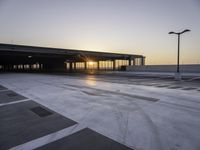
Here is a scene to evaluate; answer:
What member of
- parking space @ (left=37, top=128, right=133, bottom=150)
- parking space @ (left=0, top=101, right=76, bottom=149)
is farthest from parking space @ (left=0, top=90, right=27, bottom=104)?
parking space @ (left=37, top=128, right=133, bottom=150)

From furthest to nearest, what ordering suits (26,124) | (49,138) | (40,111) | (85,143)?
(40,111)
(26,124)
(49,138)
(85,143)

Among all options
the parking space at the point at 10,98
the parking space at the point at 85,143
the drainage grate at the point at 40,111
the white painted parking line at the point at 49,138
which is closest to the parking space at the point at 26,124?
the drainage grate at the point at 40,111

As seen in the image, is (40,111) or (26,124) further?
(40,111)

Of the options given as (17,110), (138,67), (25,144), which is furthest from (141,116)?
(138,67)

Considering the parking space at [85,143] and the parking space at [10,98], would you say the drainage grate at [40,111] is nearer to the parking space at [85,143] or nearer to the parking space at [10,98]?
the parking space at [85,143]

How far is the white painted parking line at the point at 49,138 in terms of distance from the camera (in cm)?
359

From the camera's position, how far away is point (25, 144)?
12.1 ft

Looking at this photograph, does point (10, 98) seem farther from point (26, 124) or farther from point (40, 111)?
point (26, 124)

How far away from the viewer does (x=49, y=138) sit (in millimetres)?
3963

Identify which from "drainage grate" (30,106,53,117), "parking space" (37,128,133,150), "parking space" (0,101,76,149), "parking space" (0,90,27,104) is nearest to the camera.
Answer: "parking space" (37,128,133,150)

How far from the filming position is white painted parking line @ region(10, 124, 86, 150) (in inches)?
141

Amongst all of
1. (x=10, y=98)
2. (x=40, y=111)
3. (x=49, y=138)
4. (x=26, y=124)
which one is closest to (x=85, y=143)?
(x=49, y=138)

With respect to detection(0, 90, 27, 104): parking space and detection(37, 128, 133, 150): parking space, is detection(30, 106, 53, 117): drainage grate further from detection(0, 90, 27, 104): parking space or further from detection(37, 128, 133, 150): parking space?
detection(0, 90, 27, 104): parking space

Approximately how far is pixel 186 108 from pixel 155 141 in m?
3.74
